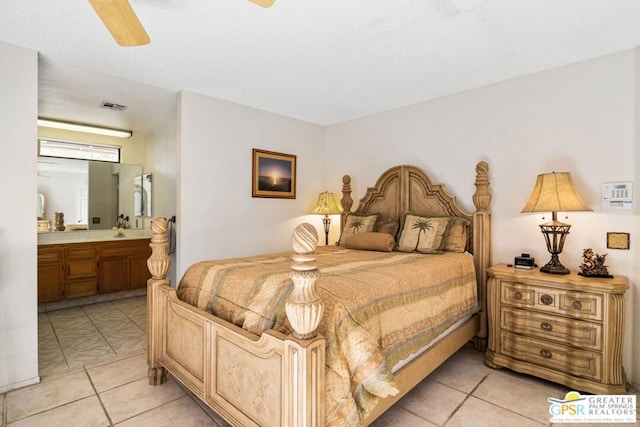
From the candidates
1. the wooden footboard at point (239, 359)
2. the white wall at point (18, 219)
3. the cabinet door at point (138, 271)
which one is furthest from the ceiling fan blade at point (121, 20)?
the cabinet door at point (138, 271)

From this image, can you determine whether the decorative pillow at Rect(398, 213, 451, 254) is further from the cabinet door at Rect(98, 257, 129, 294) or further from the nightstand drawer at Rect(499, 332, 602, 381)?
the cabinet door at Rect(98, 257, 129, 294)

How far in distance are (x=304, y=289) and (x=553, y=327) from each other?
2134 millimetres

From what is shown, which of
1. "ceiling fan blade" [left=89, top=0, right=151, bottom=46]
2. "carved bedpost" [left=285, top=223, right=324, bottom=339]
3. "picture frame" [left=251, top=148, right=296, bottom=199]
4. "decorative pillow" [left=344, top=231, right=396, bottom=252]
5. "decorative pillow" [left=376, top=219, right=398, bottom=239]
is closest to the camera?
"carved bedpost" [left=285, top=223, right=324, bottom=339]

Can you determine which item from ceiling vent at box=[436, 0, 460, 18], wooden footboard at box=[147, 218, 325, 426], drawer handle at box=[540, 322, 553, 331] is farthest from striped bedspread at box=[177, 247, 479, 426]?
ceiling vent at box=[436, 0, 460, 18]

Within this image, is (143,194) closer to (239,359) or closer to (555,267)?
(239,359)

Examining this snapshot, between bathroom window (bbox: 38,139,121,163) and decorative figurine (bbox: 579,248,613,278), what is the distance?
5.85 metres

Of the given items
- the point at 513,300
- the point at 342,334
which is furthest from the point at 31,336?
the point at 513,300

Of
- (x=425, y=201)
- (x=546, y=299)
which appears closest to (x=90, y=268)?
(x=425, y=201)

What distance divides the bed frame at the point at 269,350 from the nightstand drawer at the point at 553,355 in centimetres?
34

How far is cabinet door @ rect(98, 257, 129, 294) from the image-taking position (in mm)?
4320

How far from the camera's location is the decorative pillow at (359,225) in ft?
11.7

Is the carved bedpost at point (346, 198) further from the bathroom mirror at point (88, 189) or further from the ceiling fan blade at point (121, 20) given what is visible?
the bathroom mirror at point (88, 189)

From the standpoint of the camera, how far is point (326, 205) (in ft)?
13.6

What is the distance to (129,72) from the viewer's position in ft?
9.27
